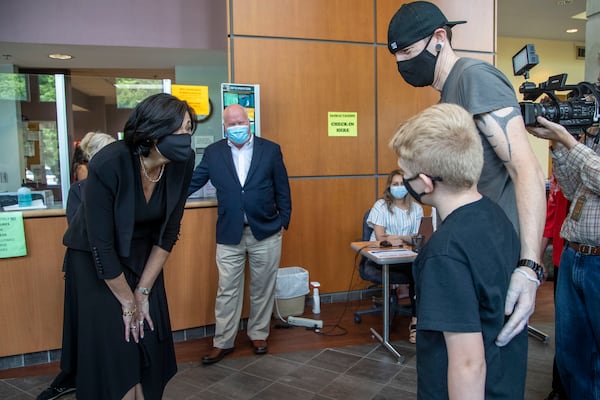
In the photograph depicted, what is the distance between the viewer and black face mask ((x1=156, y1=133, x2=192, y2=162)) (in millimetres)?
1580

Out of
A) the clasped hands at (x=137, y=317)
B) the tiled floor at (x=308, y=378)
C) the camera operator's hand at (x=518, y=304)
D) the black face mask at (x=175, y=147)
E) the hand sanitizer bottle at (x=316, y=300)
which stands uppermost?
the black face mask at (x=175, y=147)

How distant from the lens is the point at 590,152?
1.69 m

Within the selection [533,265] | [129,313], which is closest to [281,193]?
[129,313]

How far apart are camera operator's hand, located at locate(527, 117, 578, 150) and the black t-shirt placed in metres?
0.61

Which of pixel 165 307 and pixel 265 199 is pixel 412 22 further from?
pixel 265 199

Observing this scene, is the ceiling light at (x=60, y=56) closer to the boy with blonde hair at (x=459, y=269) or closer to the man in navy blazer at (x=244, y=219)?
the man in navy blazer at (x=244, y=219)

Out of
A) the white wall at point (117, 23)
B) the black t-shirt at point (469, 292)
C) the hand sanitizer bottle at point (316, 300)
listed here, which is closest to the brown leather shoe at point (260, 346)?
the hand sanitizer bottle at point (316, 300)

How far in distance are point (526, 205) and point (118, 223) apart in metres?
1.27

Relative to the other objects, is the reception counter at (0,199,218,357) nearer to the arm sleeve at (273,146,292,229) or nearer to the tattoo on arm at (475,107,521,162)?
the arm sleeve at (273,146,292,229)

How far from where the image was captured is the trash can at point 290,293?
357cm

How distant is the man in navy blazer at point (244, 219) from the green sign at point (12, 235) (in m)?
1.04

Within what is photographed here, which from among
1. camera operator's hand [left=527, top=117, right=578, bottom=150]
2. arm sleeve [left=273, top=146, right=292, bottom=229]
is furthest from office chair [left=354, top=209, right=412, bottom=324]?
camera operator's hand [left=527, top=117, right=578, bottom=150]

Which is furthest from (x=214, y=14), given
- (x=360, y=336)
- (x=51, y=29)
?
(x=360, y=336)

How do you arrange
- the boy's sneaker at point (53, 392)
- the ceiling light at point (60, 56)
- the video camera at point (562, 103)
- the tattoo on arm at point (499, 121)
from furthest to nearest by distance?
the ceiling light at point (60, 56), the boy's sneaker at point (53, 392), the video camera at point (562, 103), the tattoo on arm at point (499, 121)
